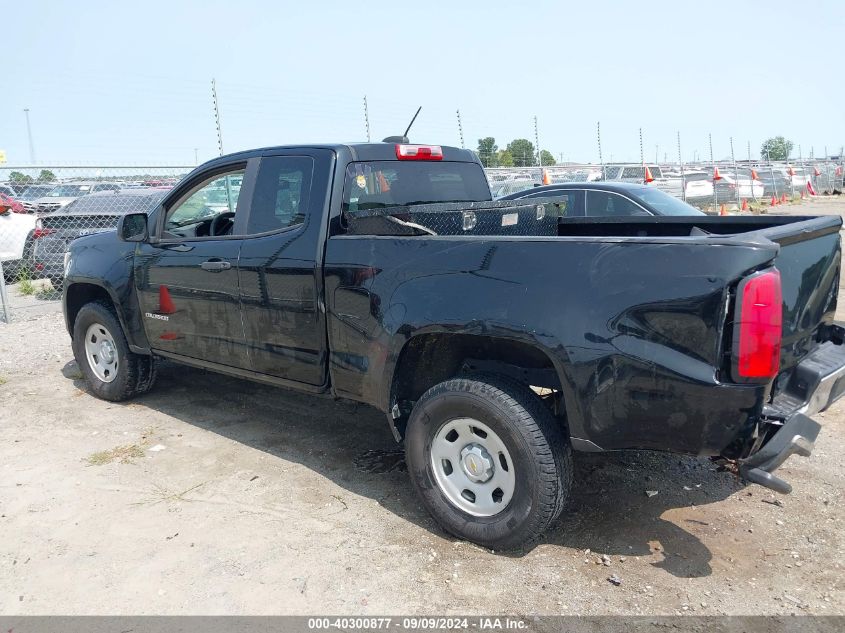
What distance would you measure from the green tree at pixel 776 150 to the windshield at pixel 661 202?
29.9 m

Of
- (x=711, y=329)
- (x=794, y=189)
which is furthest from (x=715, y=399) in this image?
(x=794, y=189)

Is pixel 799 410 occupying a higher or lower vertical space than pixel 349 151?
lower

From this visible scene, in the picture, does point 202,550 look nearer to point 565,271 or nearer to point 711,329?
point 565,271

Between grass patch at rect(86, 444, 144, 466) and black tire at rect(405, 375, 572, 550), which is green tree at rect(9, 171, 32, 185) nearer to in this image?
grass patch at rect(86, 444, 144, 466)

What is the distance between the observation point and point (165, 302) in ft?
16.6

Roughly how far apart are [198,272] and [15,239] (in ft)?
26.4

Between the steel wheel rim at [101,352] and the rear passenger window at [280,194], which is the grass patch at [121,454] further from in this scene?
the rear passenger window at [280,194]

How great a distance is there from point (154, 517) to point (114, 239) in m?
2.54

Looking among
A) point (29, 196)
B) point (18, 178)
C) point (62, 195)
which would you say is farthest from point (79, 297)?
point (62, 195)

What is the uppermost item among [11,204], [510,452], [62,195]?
[62,195]

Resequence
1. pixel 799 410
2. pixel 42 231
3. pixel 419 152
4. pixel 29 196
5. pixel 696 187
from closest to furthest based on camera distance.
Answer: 1. pixel 799 410
2. pixel 419 152
3. pixel 42 231
4. pixel 29 196
5. pixel 696 187

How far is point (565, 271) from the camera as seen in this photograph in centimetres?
305

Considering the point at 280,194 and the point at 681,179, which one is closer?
the point at 280,194

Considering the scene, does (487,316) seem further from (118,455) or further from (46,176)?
(46,176)
